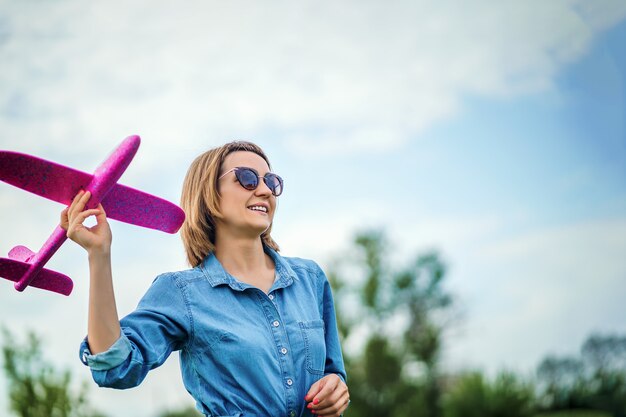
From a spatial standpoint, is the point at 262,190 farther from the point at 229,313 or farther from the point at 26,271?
the point at 26,271

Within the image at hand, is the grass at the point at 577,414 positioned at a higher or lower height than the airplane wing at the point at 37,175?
lower

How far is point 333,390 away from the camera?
2.57 metres

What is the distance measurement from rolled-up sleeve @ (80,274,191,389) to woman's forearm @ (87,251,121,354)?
0.12 feet

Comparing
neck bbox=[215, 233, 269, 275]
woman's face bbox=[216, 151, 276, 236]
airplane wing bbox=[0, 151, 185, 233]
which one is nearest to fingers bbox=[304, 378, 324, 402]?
neck bbox=[215, 233, 269, 275]

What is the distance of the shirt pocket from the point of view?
8.80ft

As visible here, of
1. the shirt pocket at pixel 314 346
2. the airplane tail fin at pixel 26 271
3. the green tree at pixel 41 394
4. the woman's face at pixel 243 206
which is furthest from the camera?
the green tree at pixel 41 394

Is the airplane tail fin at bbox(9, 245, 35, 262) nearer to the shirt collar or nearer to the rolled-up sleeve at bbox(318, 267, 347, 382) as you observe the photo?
the shirt collar

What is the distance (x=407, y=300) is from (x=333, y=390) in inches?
950

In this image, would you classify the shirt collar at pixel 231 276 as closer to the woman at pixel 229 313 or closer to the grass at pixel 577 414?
the woman at pixel 229 313

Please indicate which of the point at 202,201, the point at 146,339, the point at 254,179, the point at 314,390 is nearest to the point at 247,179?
the point at 254,179

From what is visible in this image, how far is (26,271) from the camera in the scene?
2.45 meters

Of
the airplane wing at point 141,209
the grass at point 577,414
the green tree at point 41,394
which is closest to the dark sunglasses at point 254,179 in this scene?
the airplane wing at point 141,209

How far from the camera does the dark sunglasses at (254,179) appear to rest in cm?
289

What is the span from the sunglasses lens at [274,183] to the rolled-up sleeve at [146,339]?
0.62 metres
